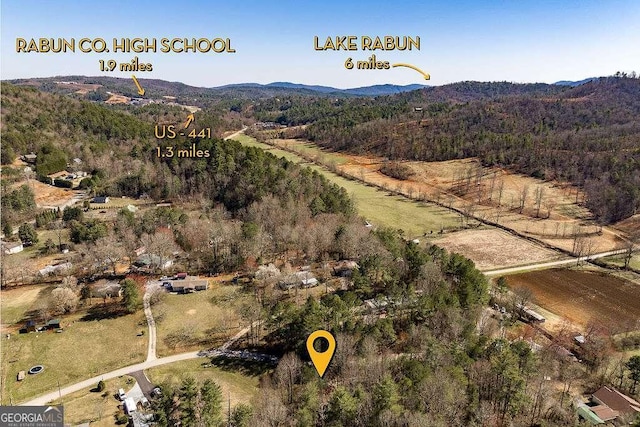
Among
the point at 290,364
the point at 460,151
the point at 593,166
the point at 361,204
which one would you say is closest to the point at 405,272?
the point at 290,364

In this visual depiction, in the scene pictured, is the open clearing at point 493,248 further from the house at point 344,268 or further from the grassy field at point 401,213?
the house at point 344,268

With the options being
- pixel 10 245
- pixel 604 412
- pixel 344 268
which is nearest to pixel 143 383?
pixel 344 268

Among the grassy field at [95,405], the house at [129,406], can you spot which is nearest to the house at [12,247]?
the grassy field at [95,405]

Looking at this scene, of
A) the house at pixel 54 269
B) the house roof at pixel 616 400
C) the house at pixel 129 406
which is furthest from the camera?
the house at pixel 54 269

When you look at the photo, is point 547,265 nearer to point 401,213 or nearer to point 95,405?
point 401,213

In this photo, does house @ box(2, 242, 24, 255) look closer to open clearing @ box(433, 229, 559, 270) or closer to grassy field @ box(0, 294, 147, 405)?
grassy field @ box(0, 294, 147, 405)
